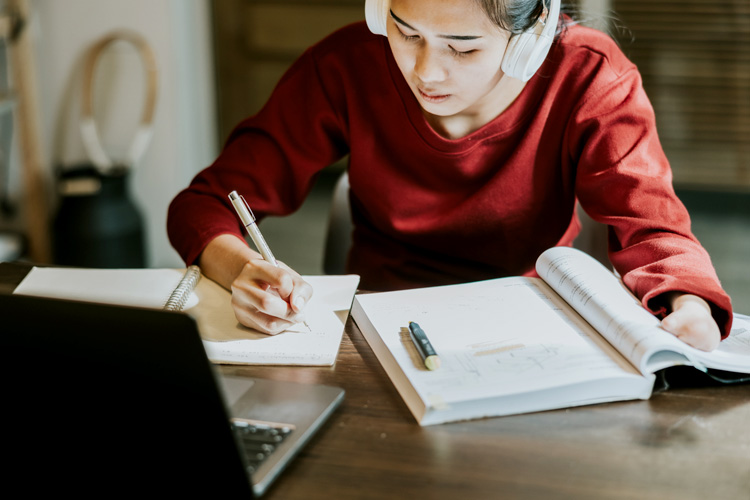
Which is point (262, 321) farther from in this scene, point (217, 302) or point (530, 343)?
point (530, 343)

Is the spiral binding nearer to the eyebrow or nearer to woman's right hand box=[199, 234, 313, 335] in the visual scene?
woman's right hand box=[199, 234, 313, 335]

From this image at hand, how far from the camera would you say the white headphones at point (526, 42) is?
1.07 metres

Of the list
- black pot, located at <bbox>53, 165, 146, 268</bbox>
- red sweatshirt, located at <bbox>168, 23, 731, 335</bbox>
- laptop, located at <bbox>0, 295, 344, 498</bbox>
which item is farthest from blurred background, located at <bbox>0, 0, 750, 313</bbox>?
laptop, located at <bbox>0, 295, 344, 498</bbox>

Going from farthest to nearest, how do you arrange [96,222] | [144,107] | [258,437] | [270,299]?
1. [144,107]
2. [96,222]
3. [270,299]
4. [258,437]

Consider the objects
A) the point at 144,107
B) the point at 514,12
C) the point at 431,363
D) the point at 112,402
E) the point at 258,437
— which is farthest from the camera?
the point at 144,107

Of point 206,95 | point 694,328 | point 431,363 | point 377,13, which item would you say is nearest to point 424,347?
point 431,363

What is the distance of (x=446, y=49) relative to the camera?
3.46ft

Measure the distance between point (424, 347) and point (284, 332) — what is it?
19 cm

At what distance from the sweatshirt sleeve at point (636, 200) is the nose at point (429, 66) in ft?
0.88

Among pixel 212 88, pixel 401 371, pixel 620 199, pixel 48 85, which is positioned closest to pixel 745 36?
pixel 212 88

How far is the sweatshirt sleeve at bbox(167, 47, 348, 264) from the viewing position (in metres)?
1.30

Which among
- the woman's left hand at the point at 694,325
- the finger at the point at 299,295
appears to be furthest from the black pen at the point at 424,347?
the woman's left hand at the point at 694,325

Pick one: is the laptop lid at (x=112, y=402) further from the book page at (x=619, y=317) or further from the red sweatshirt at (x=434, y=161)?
the red sweatshirt at (x=434, y=161)

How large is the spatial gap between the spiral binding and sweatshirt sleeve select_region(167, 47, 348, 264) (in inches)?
6.6
